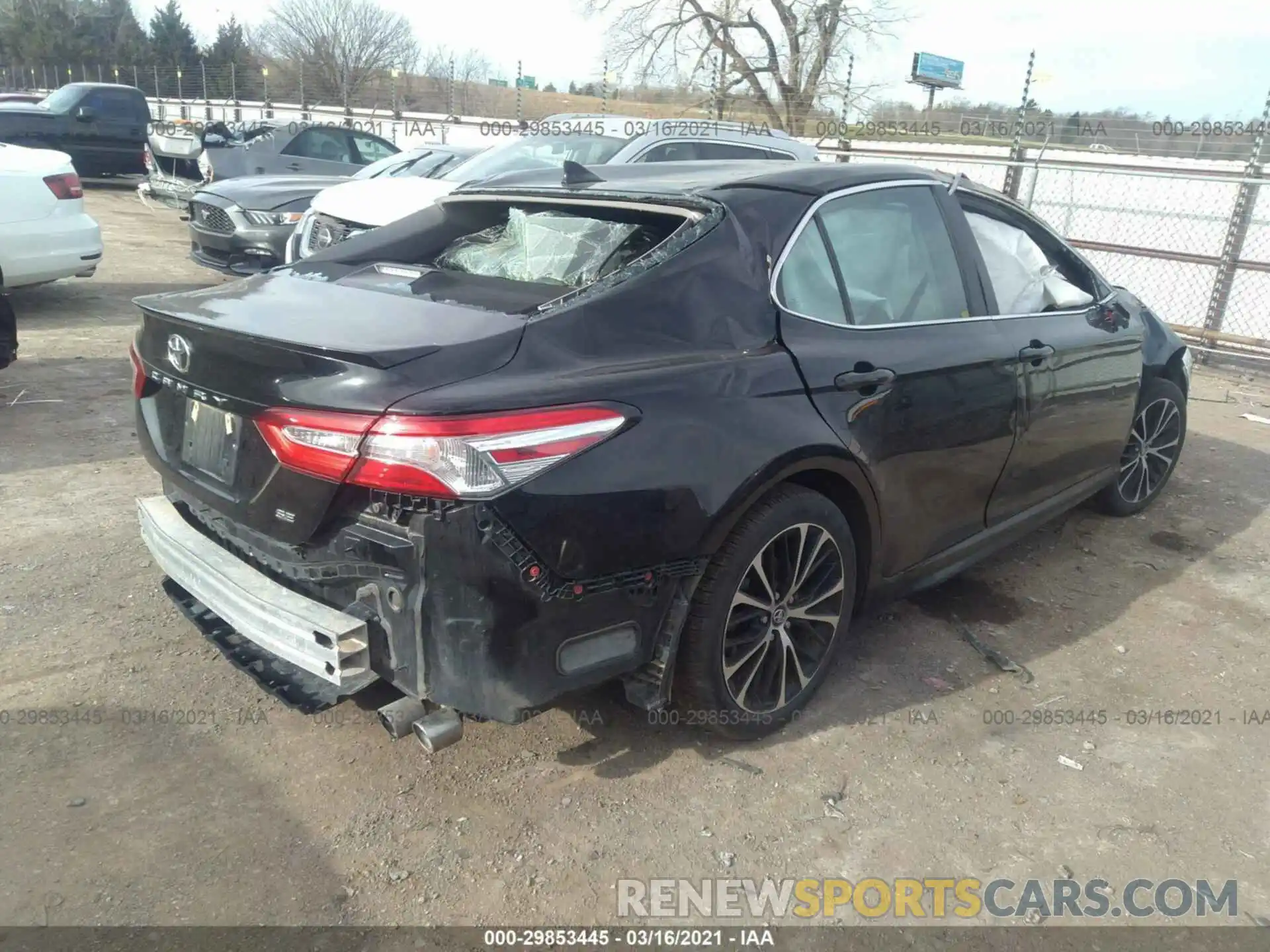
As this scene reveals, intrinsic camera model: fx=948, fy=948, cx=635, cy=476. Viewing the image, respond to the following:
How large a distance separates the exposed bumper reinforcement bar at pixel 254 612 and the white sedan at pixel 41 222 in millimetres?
5402

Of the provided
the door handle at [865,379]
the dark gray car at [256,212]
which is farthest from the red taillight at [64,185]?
the door handle at [865,379]

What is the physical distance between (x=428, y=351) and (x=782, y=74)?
24.3 m

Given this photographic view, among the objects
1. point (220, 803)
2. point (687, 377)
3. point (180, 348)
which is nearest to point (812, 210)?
point (687, 377)

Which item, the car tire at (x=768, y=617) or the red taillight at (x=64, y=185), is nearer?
the car tire at (x=768, y=617)

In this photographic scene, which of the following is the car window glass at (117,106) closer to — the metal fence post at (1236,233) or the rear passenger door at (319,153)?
the rear passenger door at (319,153)

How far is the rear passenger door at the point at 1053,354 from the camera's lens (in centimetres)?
368

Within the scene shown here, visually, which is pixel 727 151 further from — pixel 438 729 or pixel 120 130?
pixel 120 130

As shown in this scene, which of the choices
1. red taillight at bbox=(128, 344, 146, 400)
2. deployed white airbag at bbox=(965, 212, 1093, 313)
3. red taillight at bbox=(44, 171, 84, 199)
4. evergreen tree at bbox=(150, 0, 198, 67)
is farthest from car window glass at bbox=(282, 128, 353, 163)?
evergreen tree at bbox=(150, 0, 198, 67)

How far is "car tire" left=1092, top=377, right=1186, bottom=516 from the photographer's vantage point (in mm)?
4938

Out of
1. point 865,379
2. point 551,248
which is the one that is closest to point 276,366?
point 551,248

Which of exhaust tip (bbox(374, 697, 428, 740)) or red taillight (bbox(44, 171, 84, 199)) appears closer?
exhaust tip (bbox(374, 697, 428, 740))

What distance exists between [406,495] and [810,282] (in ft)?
4.90

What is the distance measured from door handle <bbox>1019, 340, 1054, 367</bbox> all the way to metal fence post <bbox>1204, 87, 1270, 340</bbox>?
6.92 m

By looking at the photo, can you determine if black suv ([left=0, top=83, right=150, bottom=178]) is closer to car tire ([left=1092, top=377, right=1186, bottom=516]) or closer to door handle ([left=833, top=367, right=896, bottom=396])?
car tire ([left=1092, top=377, right=1186, bottom=516])
